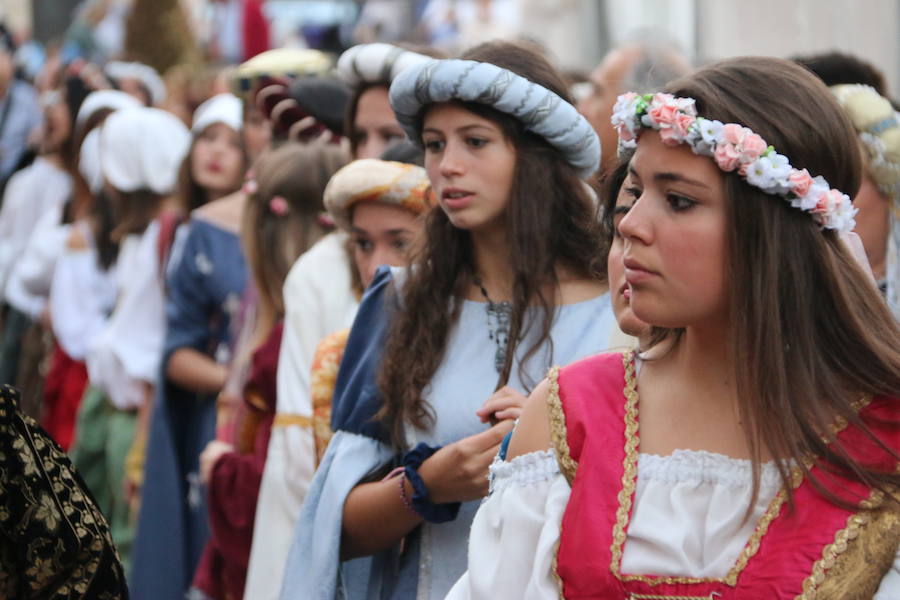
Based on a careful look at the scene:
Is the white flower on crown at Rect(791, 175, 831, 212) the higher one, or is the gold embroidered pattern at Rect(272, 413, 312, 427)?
the white flower on crown at Rect(791, 175, 831, 212)

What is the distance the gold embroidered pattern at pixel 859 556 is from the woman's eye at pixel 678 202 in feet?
1.78

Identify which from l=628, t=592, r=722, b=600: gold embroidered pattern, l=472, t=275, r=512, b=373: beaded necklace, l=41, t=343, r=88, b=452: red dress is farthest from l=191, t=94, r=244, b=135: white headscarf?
l=628, t=592, r=722, b=600: gold embroidered pattern

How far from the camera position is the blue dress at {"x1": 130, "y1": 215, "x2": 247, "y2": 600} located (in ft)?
20.5

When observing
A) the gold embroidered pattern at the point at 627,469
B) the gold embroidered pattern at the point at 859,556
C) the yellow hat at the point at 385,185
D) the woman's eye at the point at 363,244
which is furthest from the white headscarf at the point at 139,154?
the gold embroidered pattern at the point at 859,556

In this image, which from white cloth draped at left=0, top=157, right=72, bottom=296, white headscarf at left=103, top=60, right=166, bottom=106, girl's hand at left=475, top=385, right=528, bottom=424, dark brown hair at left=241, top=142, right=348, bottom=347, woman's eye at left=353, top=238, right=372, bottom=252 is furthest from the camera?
white headscarf at left=103, top=60, right=166, bottom=106

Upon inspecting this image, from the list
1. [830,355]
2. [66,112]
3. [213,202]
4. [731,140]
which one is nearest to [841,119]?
[731,140]

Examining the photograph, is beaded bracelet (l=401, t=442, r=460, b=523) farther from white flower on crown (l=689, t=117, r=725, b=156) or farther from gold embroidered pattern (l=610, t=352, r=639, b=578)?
white flower on crown (l=689, t=117, r=725, b=156)

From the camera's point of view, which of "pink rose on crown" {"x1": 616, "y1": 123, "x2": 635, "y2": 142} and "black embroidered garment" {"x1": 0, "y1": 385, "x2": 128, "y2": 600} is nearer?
"pink rose on crown" {"x1": 616, "y1": 123, "x2": 635, "y2": 142}

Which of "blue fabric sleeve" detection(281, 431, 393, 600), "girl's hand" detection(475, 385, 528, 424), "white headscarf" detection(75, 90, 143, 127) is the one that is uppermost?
"girl's hand" detection(475, 385, 528, 424)

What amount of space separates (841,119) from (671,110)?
290 millimetres

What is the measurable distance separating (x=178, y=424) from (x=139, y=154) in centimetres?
195

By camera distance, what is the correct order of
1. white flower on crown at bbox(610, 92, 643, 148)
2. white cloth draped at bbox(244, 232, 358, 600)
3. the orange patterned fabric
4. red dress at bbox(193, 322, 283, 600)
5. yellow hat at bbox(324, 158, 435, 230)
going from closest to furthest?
white flower on crown at bbox(610, 92, 643, 148)
the orange patterned fabric
yellow hat at bbox(324, 158, 435, 230)
white cloth draped at bbox(244, 232, 358, 600)
red dress at bbox(193, 322, 283, 600)

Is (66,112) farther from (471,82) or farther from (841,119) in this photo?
(841,119)

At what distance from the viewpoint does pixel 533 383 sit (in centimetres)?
357
